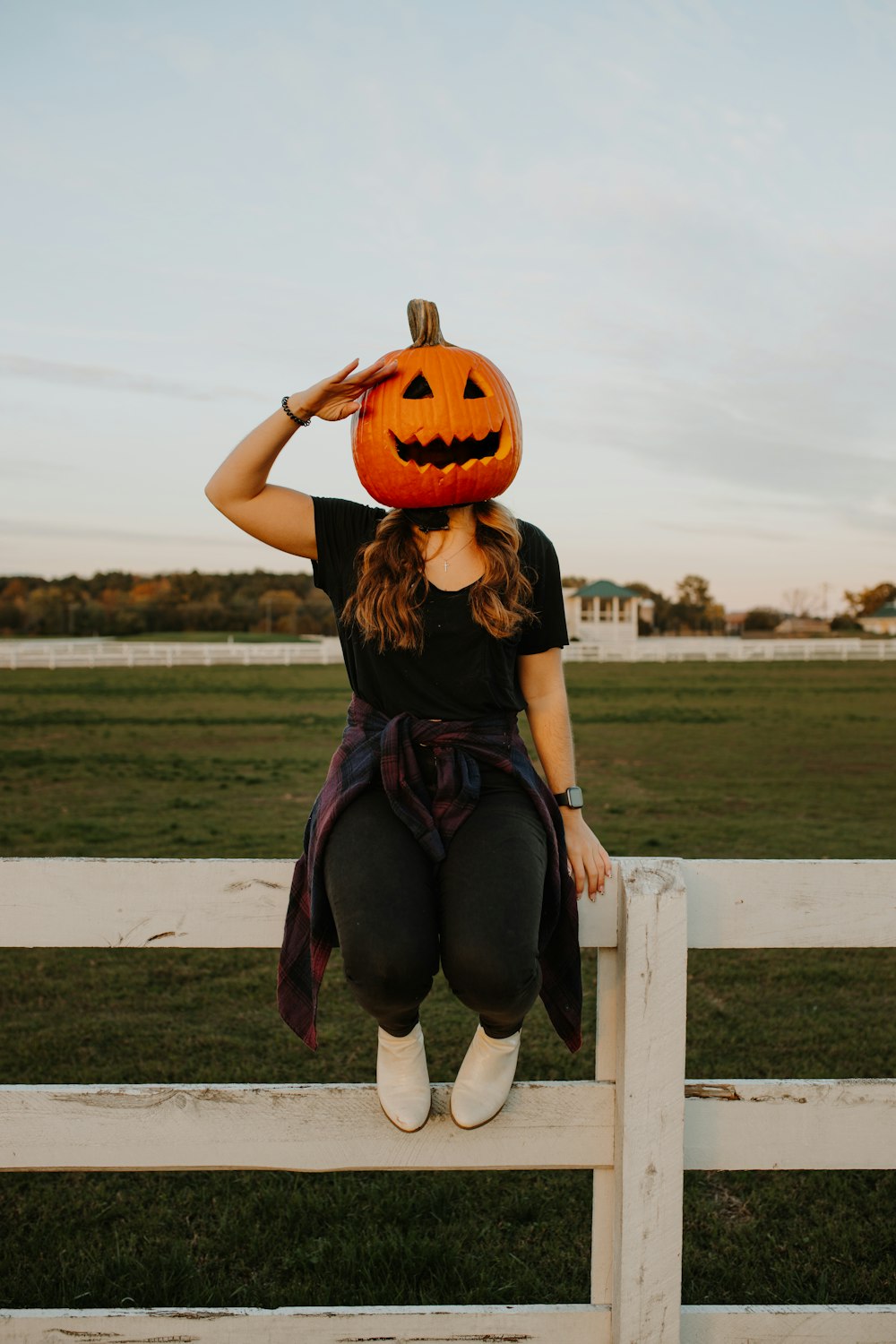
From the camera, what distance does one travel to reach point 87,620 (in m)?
73.1

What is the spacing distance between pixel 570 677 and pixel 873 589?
311 feet

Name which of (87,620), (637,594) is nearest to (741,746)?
(637,594)

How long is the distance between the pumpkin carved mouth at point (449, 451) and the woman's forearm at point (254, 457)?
0.34 metres

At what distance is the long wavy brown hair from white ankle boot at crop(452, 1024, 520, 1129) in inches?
39.3

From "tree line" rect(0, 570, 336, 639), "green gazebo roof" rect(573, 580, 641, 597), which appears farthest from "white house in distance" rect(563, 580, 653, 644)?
"tree line" rect(0, 570, 336, 639)

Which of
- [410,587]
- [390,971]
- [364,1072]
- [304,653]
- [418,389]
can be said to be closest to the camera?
[390,971]

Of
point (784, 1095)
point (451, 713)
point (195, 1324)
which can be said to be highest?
point (451, 713)

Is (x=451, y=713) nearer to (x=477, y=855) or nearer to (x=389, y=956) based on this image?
(x=477, y=855)

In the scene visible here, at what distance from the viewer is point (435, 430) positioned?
122 inches

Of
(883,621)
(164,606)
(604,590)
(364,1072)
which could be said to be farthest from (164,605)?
(364,1072)

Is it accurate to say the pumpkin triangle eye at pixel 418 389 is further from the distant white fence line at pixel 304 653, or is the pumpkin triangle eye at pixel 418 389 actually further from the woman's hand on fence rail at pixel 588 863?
the distant white fence line at pixel 304 653

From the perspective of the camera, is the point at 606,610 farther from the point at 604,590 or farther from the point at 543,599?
the point at 543,599

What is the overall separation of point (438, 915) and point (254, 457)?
1312 mm

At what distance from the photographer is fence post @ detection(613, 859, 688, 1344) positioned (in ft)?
8.01
